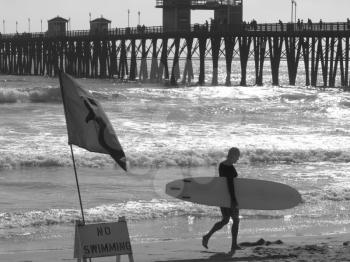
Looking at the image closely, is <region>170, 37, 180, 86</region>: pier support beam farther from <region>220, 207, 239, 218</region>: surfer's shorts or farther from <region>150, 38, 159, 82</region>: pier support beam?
<region>220, 207, 239, 218</region>: surfer's shorts

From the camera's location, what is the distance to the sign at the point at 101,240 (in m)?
8.75

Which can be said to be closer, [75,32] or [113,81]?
[113,81]

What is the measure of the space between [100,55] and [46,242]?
190 feet

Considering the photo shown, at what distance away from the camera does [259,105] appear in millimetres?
43094

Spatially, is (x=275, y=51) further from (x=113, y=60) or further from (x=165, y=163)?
(x=165, y=163)

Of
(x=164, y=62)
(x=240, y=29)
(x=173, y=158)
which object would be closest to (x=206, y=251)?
(x=173, y=158)

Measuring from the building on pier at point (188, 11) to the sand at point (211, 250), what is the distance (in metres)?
51.4

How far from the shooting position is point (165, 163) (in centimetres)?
2227

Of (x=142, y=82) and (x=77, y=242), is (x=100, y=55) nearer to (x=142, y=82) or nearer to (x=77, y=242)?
(x=142, y=82)

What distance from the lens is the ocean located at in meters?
13.3

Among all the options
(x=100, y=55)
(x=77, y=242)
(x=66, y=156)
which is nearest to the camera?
(x=77, y=242)

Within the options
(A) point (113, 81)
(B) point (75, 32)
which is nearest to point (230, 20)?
(A) point (113, 81)

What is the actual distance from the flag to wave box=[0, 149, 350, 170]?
463 inches

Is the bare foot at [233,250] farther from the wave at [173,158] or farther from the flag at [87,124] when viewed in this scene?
the wave at [173,158]
